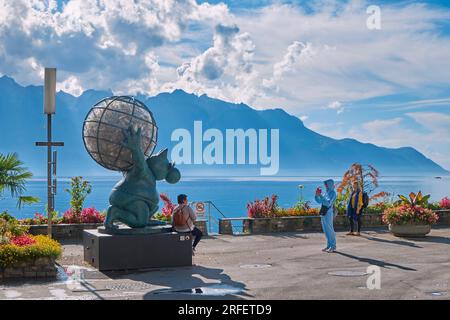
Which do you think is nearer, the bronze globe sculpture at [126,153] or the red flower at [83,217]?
the bronze globe sculpture at [126,153]

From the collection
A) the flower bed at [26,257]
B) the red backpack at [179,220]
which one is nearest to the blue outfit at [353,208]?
the red backpack at [179,220]

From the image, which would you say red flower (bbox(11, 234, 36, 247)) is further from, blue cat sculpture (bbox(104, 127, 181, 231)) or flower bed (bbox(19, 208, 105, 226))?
flower bed (bbox(19, 208, 105, 226))

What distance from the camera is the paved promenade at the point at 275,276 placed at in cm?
1095

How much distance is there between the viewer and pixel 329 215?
17234mm

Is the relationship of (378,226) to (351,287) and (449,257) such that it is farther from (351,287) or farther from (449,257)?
(351,287)

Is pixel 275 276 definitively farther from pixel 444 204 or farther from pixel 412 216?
pixel 444 204

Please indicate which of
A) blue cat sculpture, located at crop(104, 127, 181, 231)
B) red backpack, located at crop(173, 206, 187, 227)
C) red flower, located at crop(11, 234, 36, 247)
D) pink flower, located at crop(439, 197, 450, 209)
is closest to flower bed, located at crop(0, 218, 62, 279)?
red flower, located at crop(11, 234, 36, 247)

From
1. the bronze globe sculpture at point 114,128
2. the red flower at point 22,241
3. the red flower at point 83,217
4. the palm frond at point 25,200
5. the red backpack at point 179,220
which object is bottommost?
the red flower at point 22,241

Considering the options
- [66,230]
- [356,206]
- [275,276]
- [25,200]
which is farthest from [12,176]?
[356,206]

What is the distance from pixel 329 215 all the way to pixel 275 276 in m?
4.82

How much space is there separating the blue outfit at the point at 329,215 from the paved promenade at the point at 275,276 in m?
0.39

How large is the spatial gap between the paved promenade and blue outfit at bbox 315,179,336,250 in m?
0.39

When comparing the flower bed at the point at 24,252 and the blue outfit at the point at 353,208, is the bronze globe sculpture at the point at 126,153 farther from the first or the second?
the blue outfit at the point at 353,208

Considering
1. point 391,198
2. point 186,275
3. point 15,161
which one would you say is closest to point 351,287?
point 186,275
